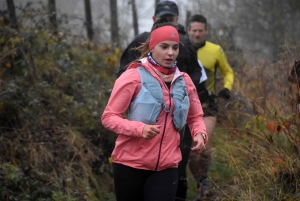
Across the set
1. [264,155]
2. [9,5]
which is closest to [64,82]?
[9,5]

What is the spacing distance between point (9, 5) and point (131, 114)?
546 centimetres

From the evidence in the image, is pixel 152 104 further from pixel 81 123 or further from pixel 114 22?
pixel 114 22

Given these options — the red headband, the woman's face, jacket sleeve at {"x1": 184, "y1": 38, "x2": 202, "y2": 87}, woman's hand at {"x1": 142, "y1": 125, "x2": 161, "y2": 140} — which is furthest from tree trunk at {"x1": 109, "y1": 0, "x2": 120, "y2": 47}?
woman's hand at {"x1": 142, "y1": 125, "x2": 161, "y2": 140}

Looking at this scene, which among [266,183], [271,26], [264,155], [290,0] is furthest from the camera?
[271,26]

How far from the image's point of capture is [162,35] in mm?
4566

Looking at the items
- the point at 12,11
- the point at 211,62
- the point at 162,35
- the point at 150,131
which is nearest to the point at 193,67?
the point at 211,62

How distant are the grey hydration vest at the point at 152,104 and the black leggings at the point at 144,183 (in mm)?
382

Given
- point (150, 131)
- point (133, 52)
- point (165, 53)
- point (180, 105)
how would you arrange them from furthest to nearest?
point (133, 52)
point (165, 53)
point (180, 105)
point (150, 131)

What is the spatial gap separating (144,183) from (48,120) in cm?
300

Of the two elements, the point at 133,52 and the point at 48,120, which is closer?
the point at 133,52

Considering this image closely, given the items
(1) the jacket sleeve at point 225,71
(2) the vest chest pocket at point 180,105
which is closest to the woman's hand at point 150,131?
(2) the vest chest pocket at point 180,105

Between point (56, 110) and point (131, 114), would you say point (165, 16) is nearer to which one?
point (131, 114)

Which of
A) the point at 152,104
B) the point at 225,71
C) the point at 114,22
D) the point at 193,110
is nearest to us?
the point at 152,104

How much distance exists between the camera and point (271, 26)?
67.6ft
